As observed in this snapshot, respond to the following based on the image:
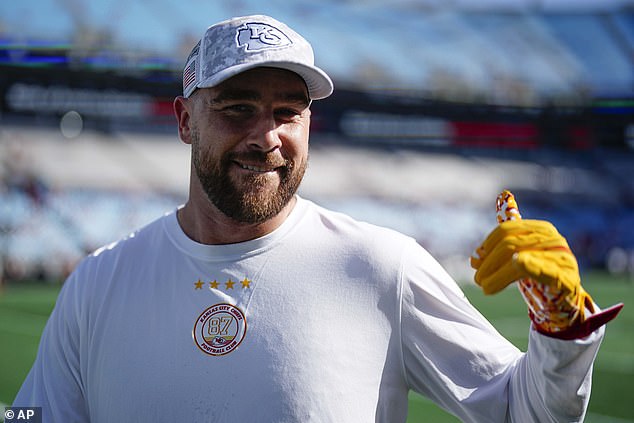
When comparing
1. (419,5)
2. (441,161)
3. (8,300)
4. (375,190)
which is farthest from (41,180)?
(419,5)

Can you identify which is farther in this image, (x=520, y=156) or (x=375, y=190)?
(x=520, y=156)

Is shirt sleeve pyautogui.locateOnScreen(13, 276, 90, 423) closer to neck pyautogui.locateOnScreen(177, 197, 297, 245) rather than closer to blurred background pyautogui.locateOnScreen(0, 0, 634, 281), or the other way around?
neck pyautogui.locateOnScreen(177, 197, 297, 245)

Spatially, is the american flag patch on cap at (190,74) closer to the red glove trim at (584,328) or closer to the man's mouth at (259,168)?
the man's mouth at (259,168)

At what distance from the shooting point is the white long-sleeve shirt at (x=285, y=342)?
5.48ft

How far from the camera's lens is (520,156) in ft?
105

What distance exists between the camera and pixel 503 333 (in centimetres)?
1066

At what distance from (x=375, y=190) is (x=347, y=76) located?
458 cm

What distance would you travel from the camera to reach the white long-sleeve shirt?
167 cm

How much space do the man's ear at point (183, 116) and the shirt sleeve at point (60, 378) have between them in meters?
0.49

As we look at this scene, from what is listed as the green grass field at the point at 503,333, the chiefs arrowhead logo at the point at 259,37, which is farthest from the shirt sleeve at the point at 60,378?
the green grass field at the point at 503,333

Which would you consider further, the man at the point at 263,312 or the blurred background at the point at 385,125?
the blurred background at the point at 385,125

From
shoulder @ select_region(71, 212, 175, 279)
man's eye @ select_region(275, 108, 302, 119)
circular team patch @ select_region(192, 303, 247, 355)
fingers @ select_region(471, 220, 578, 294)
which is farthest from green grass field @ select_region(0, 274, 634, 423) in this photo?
fingers @ select_region(471, 220, 578, 294)

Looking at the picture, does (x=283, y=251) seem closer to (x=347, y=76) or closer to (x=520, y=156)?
(x=347, y=76)

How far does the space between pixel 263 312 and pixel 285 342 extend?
→ 9cm
